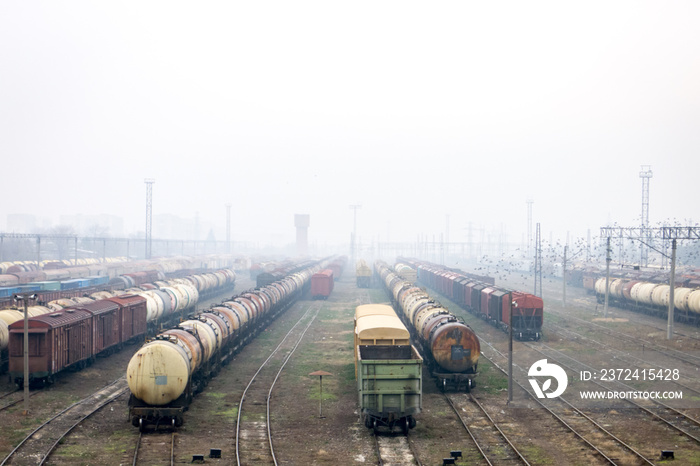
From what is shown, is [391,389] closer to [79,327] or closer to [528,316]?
[79,327]

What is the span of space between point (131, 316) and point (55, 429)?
16.2m

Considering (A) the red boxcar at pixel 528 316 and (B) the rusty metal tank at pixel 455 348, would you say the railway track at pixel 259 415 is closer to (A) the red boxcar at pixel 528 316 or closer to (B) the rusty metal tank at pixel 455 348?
(B) the rusty metal tank at pixel 455 348

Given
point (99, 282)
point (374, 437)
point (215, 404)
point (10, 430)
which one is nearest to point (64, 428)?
point (10, 430)

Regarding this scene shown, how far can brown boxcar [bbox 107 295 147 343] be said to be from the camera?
115ft

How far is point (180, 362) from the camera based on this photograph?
21.0 meters

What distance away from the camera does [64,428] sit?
2080cm

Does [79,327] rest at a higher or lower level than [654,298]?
higher

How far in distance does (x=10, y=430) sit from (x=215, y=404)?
730 cm

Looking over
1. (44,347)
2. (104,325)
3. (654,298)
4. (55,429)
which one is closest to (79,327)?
(44,347)

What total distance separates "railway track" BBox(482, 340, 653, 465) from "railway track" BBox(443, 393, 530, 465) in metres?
2.48

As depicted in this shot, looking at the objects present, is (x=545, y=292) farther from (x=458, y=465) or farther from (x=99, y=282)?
(x=458, y=465)

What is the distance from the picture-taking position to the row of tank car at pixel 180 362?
20.6m
